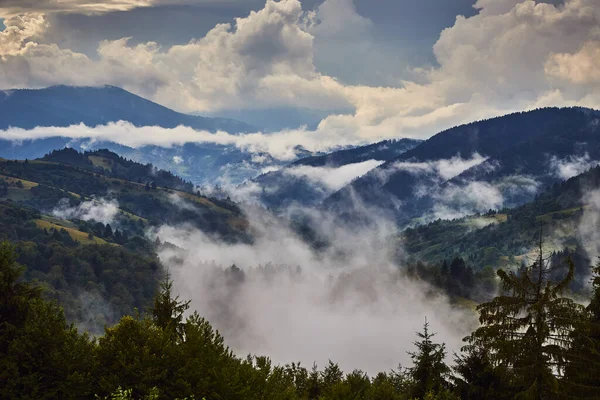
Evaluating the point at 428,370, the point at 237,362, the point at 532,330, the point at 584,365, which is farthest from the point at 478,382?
the point at 237,362

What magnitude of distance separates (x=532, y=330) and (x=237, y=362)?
29.3m

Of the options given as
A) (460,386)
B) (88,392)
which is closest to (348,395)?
(460,386)

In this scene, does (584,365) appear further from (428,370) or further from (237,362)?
(237,362)

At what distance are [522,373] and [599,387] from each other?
545cm

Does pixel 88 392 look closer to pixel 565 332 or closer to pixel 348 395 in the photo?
pixel 348 395

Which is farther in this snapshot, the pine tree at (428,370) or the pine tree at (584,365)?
the pine tree at (428,370)

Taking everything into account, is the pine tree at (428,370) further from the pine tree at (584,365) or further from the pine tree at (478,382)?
the pine tree at (584,365)

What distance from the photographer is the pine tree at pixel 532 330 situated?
29812 millimetres

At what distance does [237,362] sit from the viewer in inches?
2009

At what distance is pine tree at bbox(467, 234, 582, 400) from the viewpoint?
2981cm

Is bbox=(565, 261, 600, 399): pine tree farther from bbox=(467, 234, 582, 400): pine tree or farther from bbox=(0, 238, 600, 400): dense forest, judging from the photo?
bbox=(467, 234, 582, 400): pine tree

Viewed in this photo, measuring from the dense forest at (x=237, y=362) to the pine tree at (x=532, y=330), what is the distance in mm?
56

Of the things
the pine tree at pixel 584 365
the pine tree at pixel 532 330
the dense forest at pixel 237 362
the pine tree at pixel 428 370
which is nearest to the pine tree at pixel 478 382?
the dense forest at pixel 237 362

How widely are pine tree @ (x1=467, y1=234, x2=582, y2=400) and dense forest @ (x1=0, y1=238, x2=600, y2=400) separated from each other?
2.2 inches
